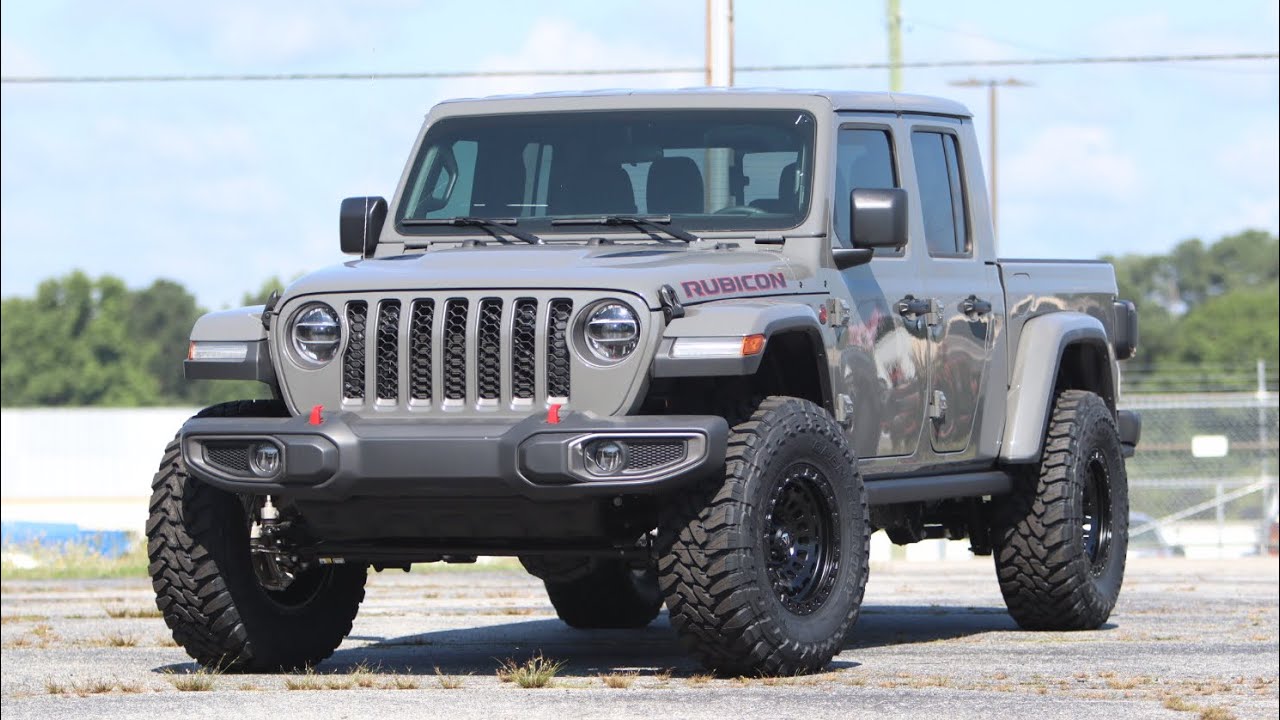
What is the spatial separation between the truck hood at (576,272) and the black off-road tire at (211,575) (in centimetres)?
77

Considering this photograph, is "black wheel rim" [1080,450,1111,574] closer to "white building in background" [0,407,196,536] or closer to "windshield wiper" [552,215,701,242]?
"windshield wiper" [552,215,701,242]

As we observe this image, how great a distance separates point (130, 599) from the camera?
15.2 meters

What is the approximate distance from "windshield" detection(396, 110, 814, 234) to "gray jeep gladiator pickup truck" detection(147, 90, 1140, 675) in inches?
0.5

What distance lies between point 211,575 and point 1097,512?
5043 millimetres

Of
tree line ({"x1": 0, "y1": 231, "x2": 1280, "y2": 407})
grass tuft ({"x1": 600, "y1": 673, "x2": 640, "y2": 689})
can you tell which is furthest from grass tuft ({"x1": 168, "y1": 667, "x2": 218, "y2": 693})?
tree line ({"x1": 0, "y1": 231, "x2": 1280, "y2": 407})

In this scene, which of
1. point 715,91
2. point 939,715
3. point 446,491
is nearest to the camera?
point 939,715

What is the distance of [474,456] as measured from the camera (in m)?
8.12

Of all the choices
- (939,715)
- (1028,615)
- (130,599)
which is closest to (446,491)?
(939,715)

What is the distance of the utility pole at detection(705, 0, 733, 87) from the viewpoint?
22641 millimetres

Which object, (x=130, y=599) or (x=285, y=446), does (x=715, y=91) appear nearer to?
(x=285, y=446)

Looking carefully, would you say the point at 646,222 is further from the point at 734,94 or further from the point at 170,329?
the point at 170,329

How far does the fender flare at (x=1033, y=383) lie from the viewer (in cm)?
1094

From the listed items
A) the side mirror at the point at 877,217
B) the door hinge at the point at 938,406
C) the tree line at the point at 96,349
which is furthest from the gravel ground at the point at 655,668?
the tree line at the point at 96,349

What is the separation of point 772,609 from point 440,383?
1.46m
